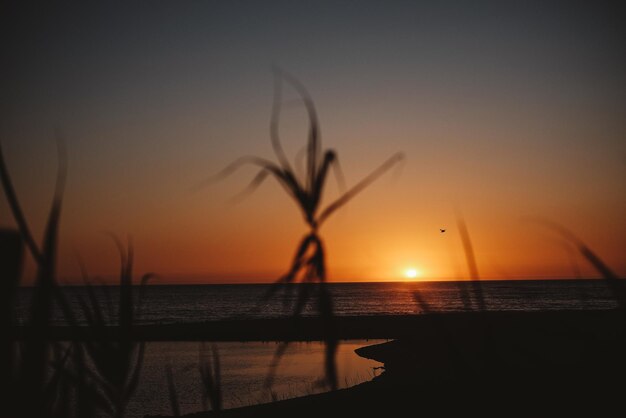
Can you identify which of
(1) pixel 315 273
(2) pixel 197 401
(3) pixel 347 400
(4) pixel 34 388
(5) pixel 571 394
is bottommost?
(2) pixel 197 401

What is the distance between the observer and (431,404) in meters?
5.74

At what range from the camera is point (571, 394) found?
133 cm

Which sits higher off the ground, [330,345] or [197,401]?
[330,345]

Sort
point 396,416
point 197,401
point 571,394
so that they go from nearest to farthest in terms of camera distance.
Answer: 1. point 571,394
2. point 396,416
3. point 197,401

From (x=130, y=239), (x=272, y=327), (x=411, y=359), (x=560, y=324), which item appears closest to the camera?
(x=560, y=324)

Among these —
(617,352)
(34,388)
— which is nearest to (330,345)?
(34,388)

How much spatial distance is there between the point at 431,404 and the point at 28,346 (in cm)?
551

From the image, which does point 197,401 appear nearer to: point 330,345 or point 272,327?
point 330,345

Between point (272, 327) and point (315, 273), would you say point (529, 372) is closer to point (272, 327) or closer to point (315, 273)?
point (315, 273)

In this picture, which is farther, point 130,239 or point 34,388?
point 130,239

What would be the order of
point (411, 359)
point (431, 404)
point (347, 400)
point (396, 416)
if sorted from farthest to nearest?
1. point (411, 359)
2. point (347, 400)
3. point (396, 416)
4. point (431, 404)

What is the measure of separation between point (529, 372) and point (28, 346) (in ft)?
3.58

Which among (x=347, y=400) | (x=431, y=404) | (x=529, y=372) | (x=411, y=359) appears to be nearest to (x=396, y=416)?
(x=431, y=404)

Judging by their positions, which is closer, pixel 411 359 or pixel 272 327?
pixel 411 359
